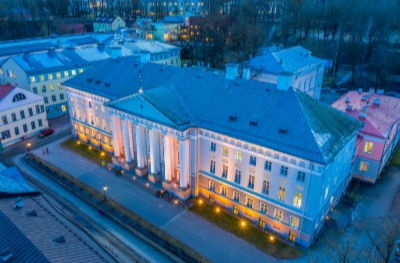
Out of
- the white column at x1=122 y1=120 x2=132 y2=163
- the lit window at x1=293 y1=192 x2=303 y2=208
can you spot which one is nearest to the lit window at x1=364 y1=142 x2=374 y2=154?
the lit window at x1=293 y1=192 x2=303 y2=208

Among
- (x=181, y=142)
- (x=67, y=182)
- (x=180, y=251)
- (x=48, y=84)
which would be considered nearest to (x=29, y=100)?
(x=48, y=84)

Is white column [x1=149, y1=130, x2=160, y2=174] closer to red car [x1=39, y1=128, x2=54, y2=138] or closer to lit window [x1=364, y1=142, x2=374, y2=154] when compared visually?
red car [x1=39, y1=128, x2=54, y2=138]

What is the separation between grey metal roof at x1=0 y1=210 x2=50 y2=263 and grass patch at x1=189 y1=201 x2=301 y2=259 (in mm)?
25957

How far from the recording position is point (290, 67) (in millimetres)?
68500

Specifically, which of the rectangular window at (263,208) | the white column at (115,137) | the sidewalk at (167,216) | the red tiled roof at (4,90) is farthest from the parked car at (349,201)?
the red tiled roof at (4,90)

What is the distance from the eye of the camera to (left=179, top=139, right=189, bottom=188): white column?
44.5 metres

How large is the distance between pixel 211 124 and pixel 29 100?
43950mm

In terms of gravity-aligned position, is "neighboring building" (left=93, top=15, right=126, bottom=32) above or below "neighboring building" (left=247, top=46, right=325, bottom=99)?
above

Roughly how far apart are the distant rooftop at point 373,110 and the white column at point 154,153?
3195cm

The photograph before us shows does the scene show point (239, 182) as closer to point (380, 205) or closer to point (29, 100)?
point (380, 205)

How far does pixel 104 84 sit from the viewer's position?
5875cm

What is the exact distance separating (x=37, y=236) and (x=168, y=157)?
81.3ft

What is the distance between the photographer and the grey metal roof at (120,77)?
5397cm

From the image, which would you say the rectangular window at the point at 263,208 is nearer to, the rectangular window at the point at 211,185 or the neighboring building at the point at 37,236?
the rectangular window at the point at 211,185
